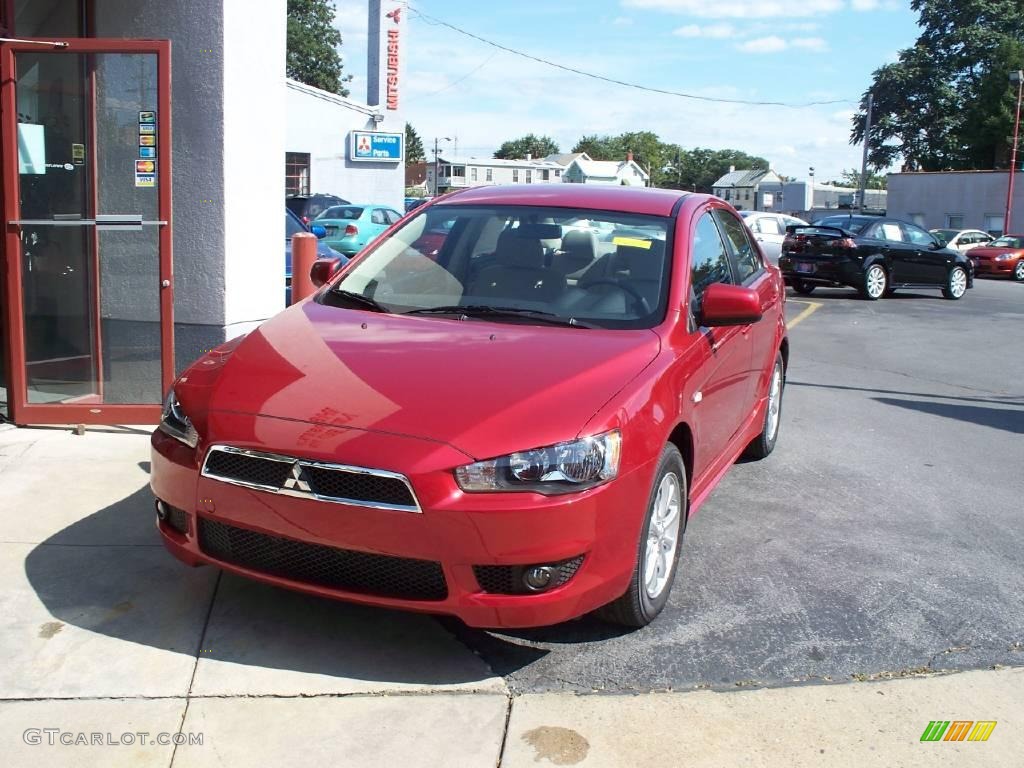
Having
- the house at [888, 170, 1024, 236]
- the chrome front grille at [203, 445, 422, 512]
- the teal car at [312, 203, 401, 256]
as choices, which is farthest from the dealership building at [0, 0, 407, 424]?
the house at [888, 170, 1024, 236]

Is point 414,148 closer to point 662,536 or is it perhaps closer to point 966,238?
point 966,238

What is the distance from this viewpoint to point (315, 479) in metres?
3.37

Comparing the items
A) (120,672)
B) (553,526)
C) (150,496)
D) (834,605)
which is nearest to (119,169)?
(150,496)

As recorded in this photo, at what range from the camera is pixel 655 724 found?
10.9 ft

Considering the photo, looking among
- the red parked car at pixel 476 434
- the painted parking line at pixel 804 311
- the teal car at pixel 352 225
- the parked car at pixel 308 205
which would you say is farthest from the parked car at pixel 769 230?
the red parked car at pixel 476 434

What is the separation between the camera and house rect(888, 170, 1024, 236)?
162 ft

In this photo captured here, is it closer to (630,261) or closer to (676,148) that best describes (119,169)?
(630,261)

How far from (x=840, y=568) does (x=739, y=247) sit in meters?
2.05

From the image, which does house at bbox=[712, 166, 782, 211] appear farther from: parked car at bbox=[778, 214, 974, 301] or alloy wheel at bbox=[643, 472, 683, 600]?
alloy wheel at bbox=[643, 472, 683, 600]

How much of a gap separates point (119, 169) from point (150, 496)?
255 centimetres

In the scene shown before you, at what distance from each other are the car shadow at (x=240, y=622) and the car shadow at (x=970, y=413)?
5765 mm

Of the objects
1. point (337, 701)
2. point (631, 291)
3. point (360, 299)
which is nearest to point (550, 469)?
point (337, 701)

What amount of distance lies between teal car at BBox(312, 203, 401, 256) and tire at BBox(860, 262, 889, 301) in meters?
8.79

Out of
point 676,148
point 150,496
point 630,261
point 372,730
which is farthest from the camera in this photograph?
point 676,148
